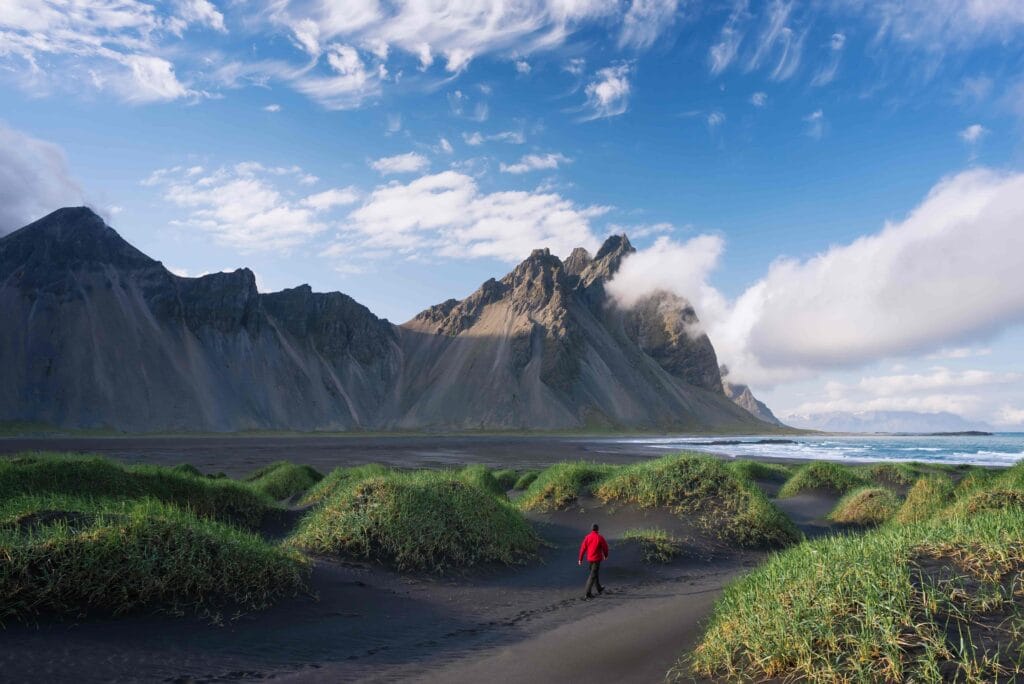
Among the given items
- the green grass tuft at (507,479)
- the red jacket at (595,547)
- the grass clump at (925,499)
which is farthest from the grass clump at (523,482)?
the red jacket at (595,547)

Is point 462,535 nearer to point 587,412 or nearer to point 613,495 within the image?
point 613,495

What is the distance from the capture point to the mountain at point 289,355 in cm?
9737

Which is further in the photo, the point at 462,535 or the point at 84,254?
the point at 84,254

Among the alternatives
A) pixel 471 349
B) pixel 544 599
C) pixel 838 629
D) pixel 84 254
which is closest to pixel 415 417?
pixel 471 349

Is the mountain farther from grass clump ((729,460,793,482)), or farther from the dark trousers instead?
the dark trousers

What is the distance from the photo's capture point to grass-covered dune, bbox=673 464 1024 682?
5.56 metres

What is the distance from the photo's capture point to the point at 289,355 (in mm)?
132125

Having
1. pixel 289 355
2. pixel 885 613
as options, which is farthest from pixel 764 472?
pixel 289 355

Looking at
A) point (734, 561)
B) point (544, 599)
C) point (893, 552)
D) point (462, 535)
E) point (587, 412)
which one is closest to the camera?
point (893, 552)

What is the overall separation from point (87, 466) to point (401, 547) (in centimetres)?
1140

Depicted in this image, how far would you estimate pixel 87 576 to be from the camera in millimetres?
9844

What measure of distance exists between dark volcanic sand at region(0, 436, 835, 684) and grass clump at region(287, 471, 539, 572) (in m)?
0.60

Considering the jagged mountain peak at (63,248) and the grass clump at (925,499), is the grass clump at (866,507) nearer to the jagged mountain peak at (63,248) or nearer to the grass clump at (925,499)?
the grass clump at (925,499)

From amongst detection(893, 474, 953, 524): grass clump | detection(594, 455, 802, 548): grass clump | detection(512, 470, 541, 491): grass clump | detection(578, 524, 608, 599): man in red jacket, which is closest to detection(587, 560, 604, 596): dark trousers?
detection(578, 524, 608, 599): man in red jacket
